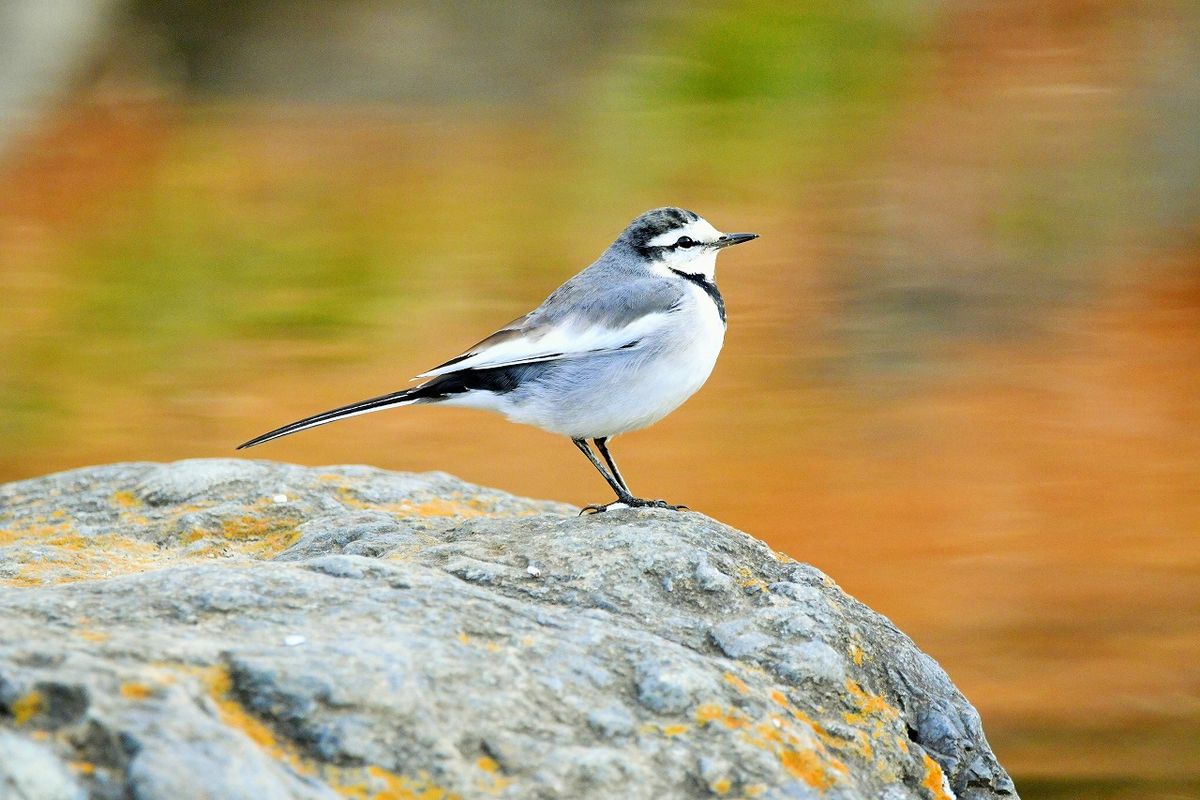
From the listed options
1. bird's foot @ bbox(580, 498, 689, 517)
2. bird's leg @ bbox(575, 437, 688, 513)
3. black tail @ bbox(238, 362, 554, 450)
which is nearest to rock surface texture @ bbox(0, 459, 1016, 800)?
bird's foot @ bbox(580, 498, 689, 517)

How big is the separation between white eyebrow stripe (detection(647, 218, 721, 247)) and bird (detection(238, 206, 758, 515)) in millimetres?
189

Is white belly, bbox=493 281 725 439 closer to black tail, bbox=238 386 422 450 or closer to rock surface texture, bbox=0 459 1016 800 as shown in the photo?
black tail, bbox=238 386 422 450

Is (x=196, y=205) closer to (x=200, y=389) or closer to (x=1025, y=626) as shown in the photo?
(x=200, y=389)

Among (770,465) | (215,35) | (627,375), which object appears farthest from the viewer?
(215,35)

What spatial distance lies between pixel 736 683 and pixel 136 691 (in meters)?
1.22

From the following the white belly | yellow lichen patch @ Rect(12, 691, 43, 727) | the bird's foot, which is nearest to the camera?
yellow lichen patch @ Rect(12, 691, 43, 727)

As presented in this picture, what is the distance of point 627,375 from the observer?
4777 mm

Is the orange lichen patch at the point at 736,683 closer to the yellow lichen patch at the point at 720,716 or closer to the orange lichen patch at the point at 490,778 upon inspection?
the yellow lichen patch at the point at 720,716

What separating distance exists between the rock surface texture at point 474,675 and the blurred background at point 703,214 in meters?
3.42

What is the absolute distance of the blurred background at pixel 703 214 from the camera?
29.4 ft

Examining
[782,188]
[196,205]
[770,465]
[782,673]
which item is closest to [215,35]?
[196,205]

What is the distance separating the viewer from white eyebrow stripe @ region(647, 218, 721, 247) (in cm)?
520

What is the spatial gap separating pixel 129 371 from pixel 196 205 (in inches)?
97.0

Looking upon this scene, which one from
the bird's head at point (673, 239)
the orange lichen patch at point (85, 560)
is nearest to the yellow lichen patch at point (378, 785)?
the orange lichen patch at point (85, 560)
